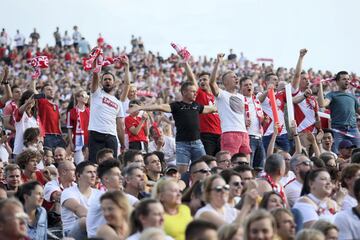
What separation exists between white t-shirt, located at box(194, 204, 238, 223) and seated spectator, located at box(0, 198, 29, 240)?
2044 mm

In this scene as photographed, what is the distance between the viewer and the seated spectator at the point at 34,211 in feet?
35.2

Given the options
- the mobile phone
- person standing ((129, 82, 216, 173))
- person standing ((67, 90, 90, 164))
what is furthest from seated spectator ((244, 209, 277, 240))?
person standing ((67, 90, 90, 164))

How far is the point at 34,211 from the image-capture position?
10.8 m

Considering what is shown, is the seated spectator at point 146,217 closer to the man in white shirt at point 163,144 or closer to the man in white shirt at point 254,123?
the man in white shirt at point 254,123

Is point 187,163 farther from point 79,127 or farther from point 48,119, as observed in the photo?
point 48,119

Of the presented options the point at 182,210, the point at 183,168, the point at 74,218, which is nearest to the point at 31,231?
the point at 74,218

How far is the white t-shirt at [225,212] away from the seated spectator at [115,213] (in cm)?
78

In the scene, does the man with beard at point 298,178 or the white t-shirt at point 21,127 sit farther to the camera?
the white t-shirt at point 21,127

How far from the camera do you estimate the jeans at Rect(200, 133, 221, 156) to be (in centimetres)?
1559

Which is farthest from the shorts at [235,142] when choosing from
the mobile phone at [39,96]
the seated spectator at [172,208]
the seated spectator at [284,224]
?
the seated spectator at [284,224]

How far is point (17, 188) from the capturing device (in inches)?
465

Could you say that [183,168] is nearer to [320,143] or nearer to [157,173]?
[157,173]

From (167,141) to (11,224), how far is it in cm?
1084

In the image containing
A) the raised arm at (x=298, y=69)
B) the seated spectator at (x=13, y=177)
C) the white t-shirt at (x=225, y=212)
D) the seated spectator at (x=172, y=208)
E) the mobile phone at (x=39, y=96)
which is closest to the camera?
the seated spectator at (x=172, y=208)
